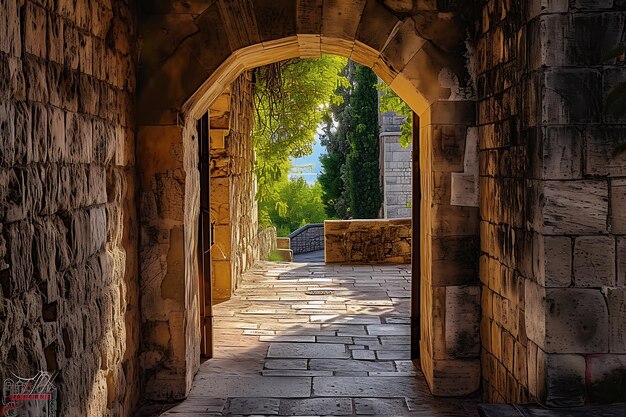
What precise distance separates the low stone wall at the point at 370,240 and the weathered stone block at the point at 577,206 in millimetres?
6494

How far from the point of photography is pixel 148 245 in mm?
4254

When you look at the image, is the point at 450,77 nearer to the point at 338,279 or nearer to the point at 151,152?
the point at 151,152

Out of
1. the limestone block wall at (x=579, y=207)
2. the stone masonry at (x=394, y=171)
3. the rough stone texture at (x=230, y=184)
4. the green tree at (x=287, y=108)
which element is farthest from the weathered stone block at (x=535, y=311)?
the stone masonry at (x=394, y=171)

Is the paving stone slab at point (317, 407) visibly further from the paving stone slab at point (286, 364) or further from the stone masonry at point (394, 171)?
the stone masonry at point (394, 171)

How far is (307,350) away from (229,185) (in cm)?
258

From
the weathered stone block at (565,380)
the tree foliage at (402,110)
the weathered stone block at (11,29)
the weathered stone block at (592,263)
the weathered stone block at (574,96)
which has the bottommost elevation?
the weathered stone block at (565,380)

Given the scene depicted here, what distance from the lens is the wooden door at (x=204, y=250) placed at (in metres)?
5.11

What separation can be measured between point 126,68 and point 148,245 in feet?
3.53

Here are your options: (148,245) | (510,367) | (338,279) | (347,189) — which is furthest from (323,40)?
(347,189)

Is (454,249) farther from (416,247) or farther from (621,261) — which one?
(621,261)

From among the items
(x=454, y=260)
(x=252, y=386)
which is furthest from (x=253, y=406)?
(x=454, y=260)

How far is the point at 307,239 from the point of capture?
62.4 ft

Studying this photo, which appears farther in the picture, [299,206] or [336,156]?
[299,206]

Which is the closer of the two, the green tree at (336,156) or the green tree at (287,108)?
the green tree at (287,108)
